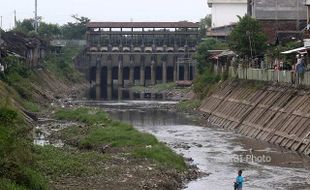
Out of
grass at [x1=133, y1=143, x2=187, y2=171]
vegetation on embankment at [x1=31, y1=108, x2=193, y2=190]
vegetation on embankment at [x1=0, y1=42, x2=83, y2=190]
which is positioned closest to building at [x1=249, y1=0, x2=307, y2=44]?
vegetation on embankment at [x1=0, y1=42, x2=83, y2=190]

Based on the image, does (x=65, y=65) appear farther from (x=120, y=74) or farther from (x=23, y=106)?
(x=23, y=106)

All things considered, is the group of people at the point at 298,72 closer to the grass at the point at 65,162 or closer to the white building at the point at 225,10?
the grass at the point at 65,162

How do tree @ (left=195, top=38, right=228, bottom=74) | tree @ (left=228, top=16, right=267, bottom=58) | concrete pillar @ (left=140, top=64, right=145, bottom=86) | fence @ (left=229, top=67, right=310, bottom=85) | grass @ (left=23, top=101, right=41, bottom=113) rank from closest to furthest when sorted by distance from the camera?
fence @ (left=229, top=67, right=310, bottom=85) → grass @ (left=23, top=101, right=41, bottom=113) → tree @ (left=228, top=16, right=267, bottom=58) → tree @ (left=195, top=38, right=228, bottom=74) → concrete pillar @ (left=140, top=64, right=145, bottom=86)

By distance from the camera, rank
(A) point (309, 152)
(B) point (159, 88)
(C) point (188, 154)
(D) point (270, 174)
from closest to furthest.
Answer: (D) point (270, 174)
(A) point (309, 152)
(C) point (188, 154)
(B) point (159, 88)

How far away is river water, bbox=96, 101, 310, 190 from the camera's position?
1168 inches

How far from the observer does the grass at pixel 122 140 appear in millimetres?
32531

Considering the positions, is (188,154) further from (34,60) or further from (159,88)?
(159,88)

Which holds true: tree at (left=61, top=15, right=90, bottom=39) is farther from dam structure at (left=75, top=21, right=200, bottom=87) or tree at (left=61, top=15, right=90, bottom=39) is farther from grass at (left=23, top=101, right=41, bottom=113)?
grass at (left=23, top=101, right=41, bottom=113)

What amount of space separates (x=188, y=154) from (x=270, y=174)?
25.4 ft

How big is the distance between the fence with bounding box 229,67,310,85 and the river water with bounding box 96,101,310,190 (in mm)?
5526

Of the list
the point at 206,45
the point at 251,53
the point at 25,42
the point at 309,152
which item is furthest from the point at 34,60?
the point at 309,152

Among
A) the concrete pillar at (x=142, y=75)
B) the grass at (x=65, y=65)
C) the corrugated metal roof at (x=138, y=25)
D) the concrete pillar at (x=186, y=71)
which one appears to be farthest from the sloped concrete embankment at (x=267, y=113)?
the concrete pillar at (x=142, y=75)

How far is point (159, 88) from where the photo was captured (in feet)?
375

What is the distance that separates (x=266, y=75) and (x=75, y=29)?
95.9 m
